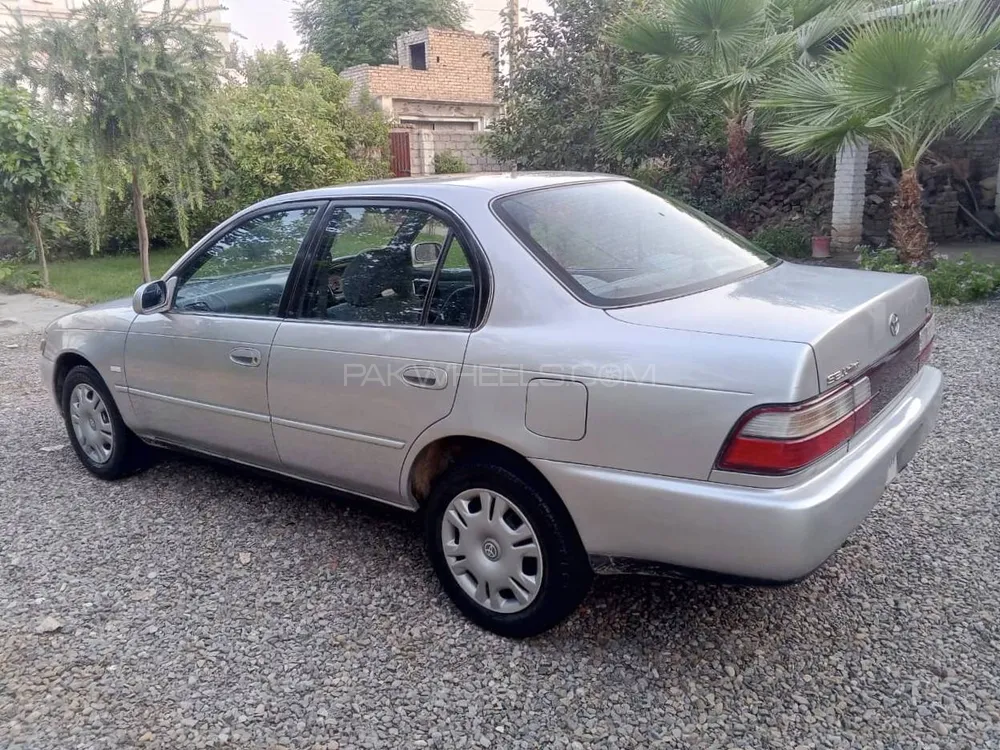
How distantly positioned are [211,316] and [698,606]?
2501 millimetres

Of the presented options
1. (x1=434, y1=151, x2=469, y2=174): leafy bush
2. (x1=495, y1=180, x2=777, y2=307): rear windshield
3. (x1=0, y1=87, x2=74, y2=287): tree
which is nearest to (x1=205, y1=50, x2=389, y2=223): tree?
(x1=0, y1=87, x2=74, y2=287): tree

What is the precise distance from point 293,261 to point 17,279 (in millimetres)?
11770

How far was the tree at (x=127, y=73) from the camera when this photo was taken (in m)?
9.20

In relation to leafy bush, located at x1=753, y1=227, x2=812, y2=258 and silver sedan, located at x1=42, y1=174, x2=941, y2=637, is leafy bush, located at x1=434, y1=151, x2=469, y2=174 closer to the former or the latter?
leafy bush, located at x1=753, y1=227, x2=812, y2=258

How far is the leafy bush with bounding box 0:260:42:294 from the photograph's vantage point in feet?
43.2

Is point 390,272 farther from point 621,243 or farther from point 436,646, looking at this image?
point 436,646

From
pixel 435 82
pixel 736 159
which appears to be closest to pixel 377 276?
pixel 736 159

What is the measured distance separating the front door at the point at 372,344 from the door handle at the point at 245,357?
116mm

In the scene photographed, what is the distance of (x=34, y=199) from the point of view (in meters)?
12.6

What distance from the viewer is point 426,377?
3074 millimetres

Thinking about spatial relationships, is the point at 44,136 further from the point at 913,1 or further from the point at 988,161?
the point at 988,161

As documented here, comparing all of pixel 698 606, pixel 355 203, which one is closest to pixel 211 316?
pixel 355 203

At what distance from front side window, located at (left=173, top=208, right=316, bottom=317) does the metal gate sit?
16.9 meters

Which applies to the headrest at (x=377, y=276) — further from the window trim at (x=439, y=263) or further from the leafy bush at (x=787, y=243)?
the leafy bush at (x=787, y=243)
